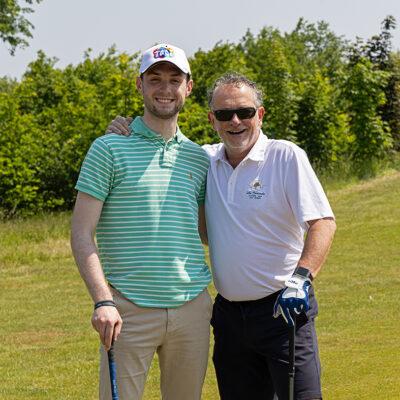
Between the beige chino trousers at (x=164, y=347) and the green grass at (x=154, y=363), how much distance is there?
2595mm

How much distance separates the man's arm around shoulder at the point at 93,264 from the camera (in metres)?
3.36

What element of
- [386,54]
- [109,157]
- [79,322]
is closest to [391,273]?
[79,322]

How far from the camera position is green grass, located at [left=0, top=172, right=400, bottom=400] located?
22.5 feet

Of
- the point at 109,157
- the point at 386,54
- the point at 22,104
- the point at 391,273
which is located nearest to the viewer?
the point at 109,157

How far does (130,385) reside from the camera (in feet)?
11.9

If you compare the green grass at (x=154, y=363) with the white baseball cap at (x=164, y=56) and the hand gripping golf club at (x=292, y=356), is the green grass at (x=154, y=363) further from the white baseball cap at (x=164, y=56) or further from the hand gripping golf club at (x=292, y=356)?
the white baseball cap at (x=164, y=56)

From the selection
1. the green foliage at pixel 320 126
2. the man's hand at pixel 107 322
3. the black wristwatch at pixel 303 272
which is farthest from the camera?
the green foliage at pixel 320 126

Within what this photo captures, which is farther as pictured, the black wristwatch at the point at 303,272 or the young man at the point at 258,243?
the young man at the point at 258,243

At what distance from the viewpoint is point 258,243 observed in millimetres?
3727

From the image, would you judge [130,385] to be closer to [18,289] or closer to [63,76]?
[18,289]

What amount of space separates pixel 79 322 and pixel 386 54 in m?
20.2

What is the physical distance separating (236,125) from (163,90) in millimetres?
423

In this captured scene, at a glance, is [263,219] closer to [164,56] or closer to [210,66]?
[164,56]

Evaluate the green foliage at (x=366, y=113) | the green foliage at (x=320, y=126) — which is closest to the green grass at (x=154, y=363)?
the green foliage at (x=366, y=113)
